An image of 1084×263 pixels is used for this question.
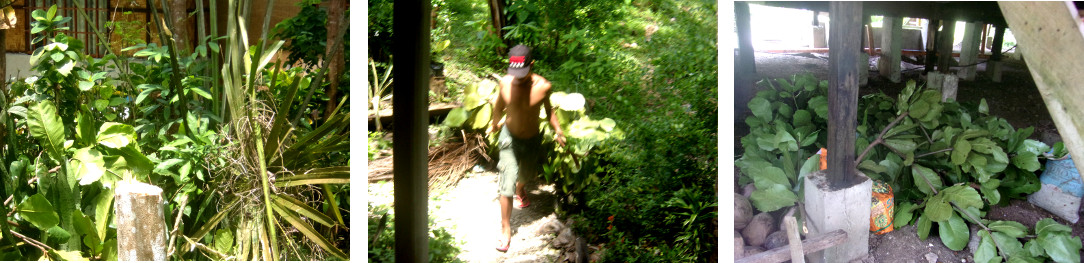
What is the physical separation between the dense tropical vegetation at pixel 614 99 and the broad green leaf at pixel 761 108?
0.29 meters

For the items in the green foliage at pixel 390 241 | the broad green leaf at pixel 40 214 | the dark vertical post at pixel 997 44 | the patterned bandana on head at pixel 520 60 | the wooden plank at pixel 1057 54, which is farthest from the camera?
the dark vertical post at pixel 997 44

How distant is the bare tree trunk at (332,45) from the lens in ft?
9.43

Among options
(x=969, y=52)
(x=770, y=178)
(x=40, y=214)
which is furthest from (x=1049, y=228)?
(x=40, y=214)

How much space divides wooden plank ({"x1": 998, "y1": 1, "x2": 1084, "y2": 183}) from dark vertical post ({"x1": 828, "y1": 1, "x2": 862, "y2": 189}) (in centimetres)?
44

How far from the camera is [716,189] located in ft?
8.48

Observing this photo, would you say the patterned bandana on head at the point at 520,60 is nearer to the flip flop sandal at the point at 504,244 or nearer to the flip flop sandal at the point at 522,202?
the flip flop sandal at the point at 522,202

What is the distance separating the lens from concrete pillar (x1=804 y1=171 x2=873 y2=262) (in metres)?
2.81

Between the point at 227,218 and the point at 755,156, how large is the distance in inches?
75.2

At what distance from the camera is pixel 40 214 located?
2852mm

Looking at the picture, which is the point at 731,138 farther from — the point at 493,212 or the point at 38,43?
the point at 38,43

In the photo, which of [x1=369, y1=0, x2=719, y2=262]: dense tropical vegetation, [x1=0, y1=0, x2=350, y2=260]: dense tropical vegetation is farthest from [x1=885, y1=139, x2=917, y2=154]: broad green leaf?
[x1=0, y1=0, x2=350, y2=260]: dense tropical vegetation

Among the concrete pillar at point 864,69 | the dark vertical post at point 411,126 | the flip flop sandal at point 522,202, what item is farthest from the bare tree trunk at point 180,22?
the concrete pillar at point 864,69

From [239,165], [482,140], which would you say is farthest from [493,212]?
[239,165]

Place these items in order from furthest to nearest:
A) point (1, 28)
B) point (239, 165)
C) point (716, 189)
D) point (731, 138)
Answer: point (1, 28)
point (239, 165)
point (716, 189)
point (731, 138)
